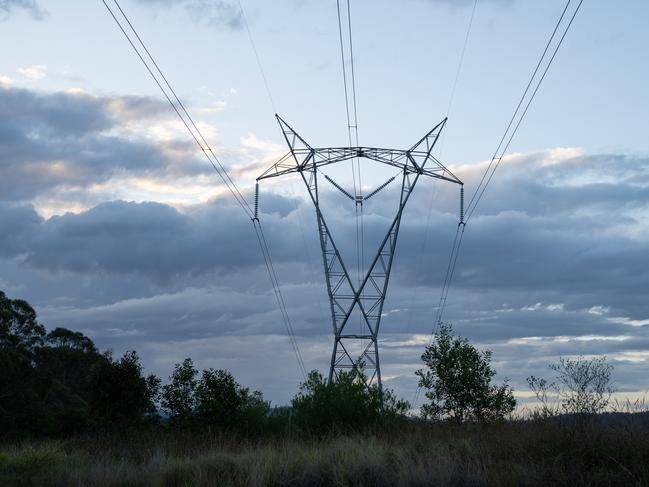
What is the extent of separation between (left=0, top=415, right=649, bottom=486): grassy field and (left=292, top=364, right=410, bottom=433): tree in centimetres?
875

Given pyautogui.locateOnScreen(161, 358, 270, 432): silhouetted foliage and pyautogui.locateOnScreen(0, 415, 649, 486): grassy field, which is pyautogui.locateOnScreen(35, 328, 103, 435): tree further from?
pyautogui.locateOnScreen(0, 415, 649, 486): grassy field

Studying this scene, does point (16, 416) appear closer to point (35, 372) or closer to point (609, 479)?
point (35, 372)

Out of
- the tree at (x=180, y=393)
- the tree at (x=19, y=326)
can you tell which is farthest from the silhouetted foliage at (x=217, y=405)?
the tree at (x=19, y=326)

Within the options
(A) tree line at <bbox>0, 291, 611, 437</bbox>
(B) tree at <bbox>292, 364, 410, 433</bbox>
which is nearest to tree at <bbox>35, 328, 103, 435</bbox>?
(A) tree line at <bbox>0, 291, 611, 437</bbox>

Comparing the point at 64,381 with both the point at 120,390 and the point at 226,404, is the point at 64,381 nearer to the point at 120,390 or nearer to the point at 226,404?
the point at 120,390

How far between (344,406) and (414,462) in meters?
16.4

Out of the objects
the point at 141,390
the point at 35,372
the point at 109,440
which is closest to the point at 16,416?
the point at 35,372

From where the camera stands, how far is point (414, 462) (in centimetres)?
2011

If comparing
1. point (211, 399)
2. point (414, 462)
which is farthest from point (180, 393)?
point (414, 462)

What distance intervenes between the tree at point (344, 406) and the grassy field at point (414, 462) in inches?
345

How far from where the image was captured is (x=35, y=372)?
73.8 meters

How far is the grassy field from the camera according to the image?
18422 mm

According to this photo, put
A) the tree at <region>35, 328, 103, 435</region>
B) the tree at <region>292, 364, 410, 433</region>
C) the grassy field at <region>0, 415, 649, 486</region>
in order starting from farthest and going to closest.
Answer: the tree at <region>35, 328, 103, 435</region> < the tree at <region>292, 364, 410, 433</region> < the grassy field at <region>0, 415, 649, 486</region>

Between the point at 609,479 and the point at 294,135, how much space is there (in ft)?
98.3
